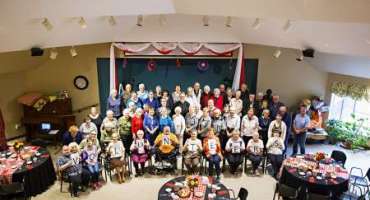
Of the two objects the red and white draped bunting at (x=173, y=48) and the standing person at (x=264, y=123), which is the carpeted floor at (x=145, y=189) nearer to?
the standing person at (x=264, y=123)

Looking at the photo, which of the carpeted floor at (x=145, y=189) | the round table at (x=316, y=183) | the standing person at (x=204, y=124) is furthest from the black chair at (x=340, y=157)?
the standing person at (x=204, y=124)

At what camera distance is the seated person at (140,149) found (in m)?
7.55

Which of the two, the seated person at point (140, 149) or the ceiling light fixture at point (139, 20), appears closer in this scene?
the seated person at point (140, 149)

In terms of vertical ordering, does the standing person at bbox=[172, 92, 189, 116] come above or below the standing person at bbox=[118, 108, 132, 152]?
above

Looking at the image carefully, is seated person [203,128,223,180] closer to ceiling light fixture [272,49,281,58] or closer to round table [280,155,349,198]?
round table [280,155,349,198]

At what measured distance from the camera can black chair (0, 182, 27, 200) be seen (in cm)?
612

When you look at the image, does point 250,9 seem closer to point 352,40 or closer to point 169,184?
point 352,40

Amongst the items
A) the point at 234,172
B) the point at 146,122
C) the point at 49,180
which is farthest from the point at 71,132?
the point at 234,172

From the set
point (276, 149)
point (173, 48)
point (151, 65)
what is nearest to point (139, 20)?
point (173, 48)

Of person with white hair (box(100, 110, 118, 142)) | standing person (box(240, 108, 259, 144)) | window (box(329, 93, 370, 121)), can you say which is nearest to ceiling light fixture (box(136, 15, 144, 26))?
person with white hair (box(100, 110, 118, 142))

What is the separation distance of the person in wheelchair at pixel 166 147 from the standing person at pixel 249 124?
5.56 feet

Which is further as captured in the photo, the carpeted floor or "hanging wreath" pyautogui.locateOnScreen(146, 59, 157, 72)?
"hanging wreath" pyautogui.locateOnScreen(146, 59, 157, 72)

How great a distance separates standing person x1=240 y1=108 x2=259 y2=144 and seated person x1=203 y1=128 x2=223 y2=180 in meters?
0.88

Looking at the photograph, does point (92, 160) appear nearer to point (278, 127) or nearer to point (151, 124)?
point (151, 124)
